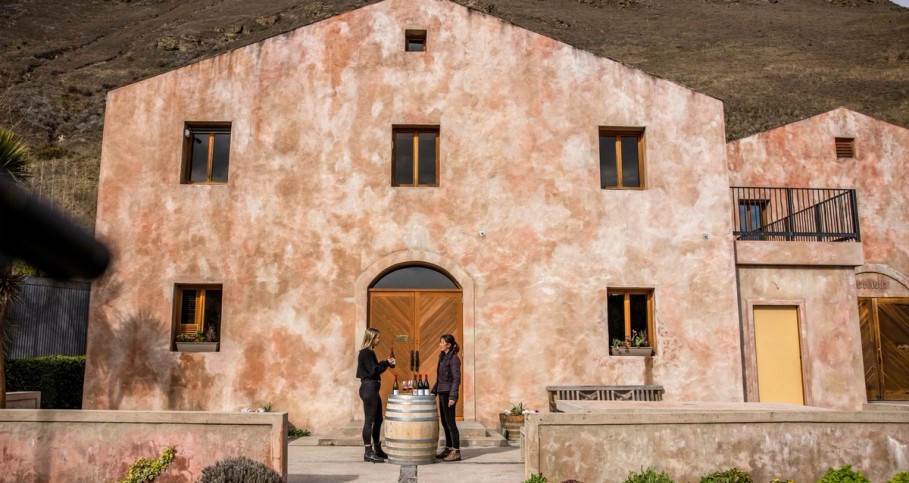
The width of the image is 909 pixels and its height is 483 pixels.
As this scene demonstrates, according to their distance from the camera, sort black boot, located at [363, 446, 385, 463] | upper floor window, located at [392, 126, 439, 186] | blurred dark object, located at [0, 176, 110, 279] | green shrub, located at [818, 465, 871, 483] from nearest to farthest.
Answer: blurred dark object, located at [0, 176, 110, 279]
green shrub, located at [818, 465, 871, 483]
black boot, located at [363, 446, 385, 463]
upper floor window, located at [392, 126, 439, 186]

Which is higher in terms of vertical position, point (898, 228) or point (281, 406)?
point (898, 228)

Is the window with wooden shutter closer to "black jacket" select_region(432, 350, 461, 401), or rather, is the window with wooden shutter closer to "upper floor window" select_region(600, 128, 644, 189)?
"black jacket" select_region(432, 350, 461, 401)

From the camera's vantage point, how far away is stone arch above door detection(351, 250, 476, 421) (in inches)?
551

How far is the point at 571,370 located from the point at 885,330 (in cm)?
1061

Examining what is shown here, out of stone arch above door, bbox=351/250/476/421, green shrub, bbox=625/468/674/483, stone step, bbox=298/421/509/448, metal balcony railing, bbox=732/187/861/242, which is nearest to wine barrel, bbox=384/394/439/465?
stone step, bbox=298/421/509/448

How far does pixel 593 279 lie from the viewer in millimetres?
14508

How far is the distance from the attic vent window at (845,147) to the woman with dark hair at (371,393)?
15875 millimetres

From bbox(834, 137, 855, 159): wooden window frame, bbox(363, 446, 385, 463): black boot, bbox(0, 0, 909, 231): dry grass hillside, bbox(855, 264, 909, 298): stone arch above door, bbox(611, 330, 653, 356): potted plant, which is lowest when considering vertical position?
bbox(363, 446, 385, 463): black boot

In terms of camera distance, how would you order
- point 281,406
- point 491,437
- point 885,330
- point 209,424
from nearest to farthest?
1. point 209,424
2. point 491,437
3. point 281,406
4. point 885,330

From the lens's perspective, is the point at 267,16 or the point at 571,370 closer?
the point at 571,370

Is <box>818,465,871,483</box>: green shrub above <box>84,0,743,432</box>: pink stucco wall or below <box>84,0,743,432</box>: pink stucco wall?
below

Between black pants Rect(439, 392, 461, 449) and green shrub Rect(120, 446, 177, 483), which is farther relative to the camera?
black pants Rect(439, 392, 461, 449)

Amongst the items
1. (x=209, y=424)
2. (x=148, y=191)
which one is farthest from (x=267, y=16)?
(x=209, y=424)

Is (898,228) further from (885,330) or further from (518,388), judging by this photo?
(518,388)
